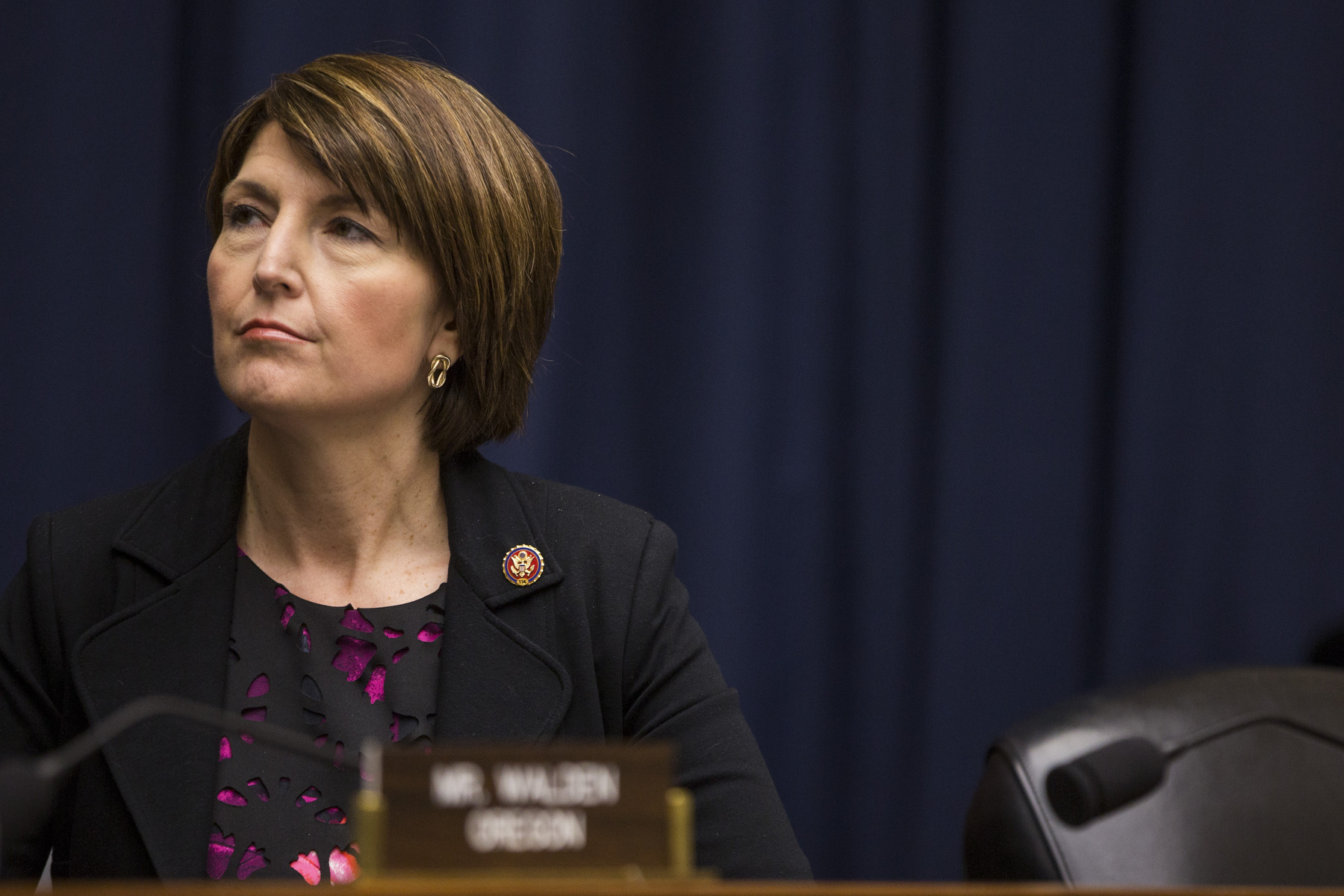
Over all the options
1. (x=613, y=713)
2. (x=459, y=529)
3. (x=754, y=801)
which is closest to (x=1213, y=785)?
(x=754, y=801)

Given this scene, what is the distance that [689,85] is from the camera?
6.86 ft

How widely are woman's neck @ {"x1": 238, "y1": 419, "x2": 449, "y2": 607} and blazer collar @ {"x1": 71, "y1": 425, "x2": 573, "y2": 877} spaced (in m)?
0.04

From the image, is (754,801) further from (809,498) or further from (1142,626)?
(1142,626)

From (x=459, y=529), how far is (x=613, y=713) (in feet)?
0.89

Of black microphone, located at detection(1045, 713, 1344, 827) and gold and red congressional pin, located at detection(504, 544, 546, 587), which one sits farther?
gold and red congressional pin, located at detection(504, 544, 546, 587)

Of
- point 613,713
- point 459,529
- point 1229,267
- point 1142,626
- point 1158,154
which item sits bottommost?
point 1142,626

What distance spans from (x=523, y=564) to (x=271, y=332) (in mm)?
367

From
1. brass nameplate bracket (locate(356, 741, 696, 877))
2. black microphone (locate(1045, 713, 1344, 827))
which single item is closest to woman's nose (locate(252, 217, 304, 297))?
brass nameplate bracket (locate(356, 741, 696, 877))

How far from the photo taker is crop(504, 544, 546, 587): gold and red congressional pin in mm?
1342

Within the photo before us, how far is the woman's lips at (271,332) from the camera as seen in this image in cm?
123

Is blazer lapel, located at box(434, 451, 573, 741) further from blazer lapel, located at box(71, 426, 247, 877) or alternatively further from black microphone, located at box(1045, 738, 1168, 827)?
black microphone, located at box(1045, 738, 1168, 827)

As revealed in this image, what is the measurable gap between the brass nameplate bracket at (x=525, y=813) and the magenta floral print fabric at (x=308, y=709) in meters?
0.58

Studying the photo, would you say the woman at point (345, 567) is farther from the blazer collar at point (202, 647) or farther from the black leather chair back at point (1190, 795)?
the black leather chair back at point (1190, 795)

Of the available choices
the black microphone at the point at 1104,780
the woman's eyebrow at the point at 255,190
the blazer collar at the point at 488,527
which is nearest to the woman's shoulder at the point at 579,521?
the blazer collar at the point at 488,527
